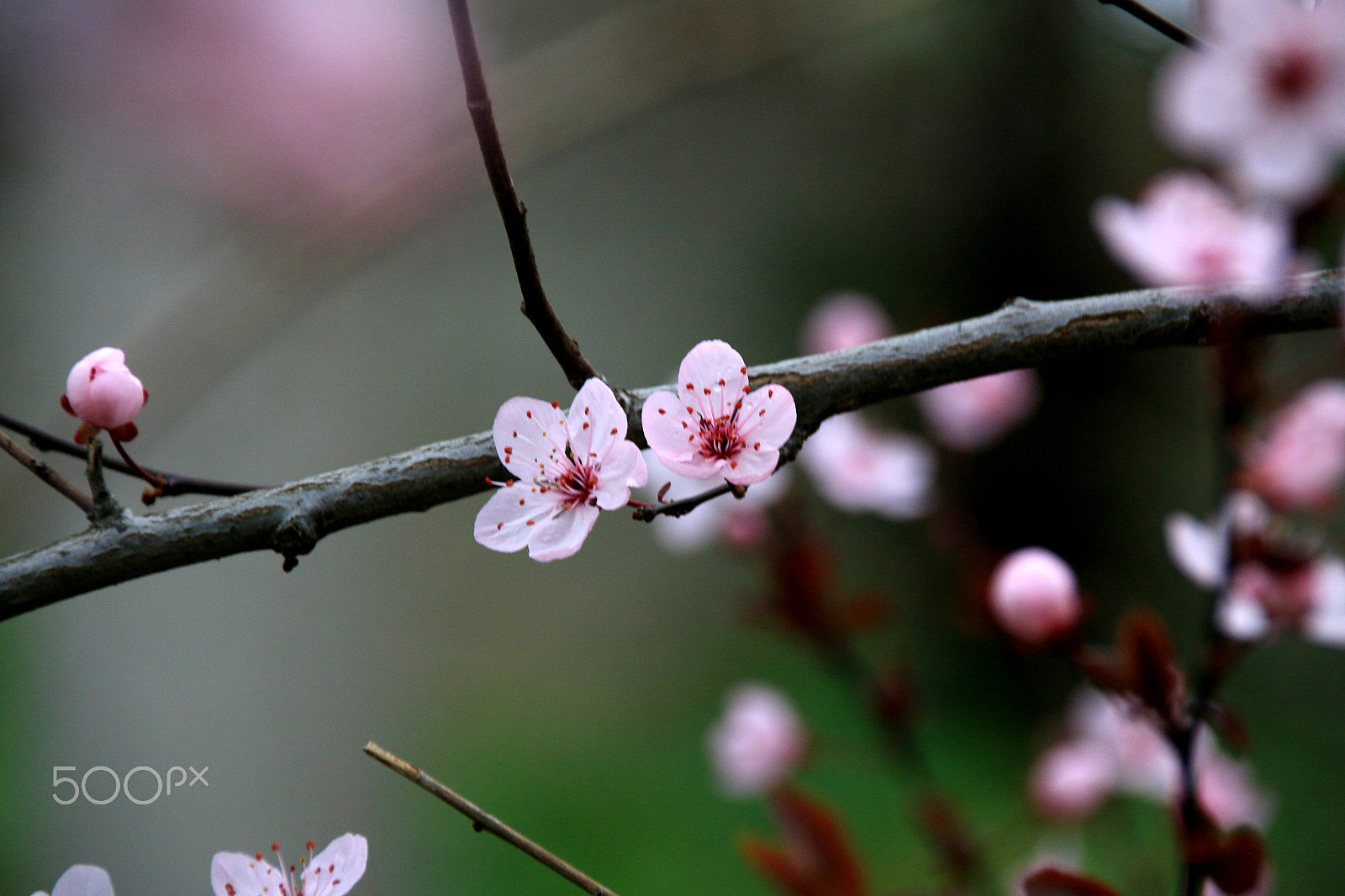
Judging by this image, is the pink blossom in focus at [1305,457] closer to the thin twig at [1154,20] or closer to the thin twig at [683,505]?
the thin twig at [1154,20]

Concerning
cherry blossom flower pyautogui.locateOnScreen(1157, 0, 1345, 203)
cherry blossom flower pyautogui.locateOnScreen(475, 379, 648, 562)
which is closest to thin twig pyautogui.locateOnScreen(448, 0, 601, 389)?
cherry blossom flower pyautogui.locateOnScreen(475, 379, 648, 562)

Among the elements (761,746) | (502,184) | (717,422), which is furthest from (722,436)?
(761,746)

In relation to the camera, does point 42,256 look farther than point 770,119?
No

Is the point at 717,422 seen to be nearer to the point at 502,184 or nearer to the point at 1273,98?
the point at 502,184

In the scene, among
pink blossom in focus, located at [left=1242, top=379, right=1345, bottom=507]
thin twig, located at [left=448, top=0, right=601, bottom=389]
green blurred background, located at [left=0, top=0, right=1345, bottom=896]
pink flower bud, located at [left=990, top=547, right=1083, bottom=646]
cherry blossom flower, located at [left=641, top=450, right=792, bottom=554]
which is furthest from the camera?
green blurred background, located at [left=0, top=0, right=1345, bottom=896]

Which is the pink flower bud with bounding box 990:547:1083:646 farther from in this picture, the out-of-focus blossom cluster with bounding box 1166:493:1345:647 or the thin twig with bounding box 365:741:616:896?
the thin twig with bounding box 365:741:616:896

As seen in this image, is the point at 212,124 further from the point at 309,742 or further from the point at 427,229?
the point at 309,742

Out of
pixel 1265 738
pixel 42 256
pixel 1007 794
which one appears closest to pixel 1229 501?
pixel 1007 794
